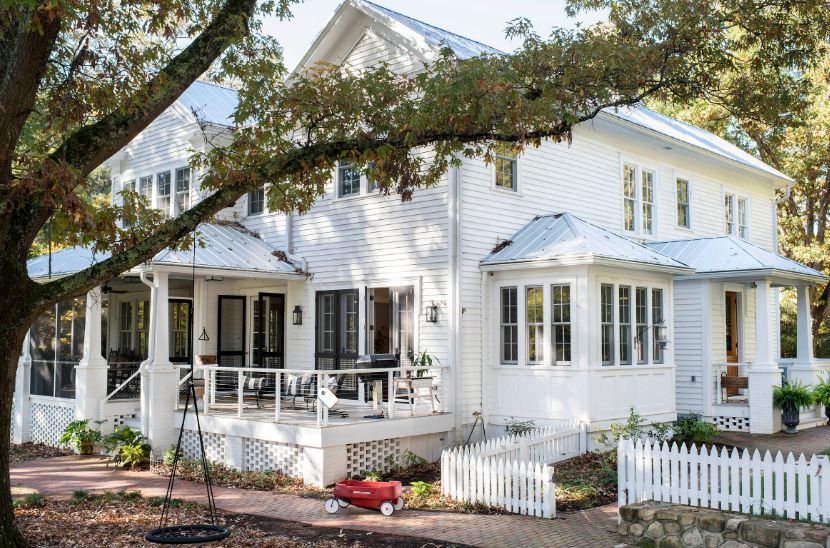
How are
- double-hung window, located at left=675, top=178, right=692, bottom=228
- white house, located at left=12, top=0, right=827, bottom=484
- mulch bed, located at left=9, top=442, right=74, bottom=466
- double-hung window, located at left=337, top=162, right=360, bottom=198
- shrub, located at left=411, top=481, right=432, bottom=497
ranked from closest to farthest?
shrub, located at left=411, top=481, right=432, bottom=497
white house, located at left=12, top=0, right=827, bottom=484
mulch bed, located at left=9, top=442, right=74, bottom=466
double-hung window, located at left=337, top=162, right=360, bottom=198
double-hung window, located at left=675, top=178, right=692, bottom=228

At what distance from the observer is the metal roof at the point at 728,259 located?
58.2ft

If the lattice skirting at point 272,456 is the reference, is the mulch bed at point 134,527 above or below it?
below

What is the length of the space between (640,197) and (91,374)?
42.7 ft

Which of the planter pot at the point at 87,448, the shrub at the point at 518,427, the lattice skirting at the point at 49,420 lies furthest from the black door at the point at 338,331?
the lattice skirting at the point at 49,420

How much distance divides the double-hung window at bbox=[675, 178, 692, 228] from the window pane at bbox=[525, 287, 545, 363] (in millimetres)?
7654

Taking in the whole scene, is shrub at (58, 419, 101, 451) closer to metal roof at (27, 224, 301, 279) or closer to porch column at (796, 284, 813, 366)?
metal roof at (27, 224, 301, 279)

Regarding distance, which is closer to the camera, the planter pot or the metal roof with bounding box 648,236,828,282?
the planter pot

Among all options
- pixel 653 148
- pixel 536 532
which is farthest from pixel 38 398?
pixel 653 148

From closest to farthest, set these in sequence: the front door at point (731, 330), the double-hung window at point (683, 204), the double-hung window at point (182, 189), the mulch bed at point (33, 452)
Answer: the mulch bed at point (33, 452) → the double-hung window at point (182, 189) → the front door at point (731, 330) → the double-hung window at point (683, 204)

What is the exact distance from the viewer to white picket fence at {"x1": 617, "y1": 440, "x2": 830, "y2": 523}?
29.3 ft

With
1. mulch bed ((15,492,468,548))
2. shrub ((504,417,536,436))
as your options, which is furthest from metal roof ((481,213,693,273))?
mulch bed ((15,492,468,548))

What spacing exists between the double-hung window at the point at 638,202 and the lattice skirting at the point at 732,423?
4667 mm

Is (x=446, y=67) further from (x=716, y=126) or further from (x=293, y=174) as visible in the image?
(x=716, y=126)

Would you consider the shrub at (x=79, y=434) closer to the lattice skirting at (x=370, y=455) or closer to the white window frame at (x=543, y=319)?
the lattice skirting at (x=370, y=455)
